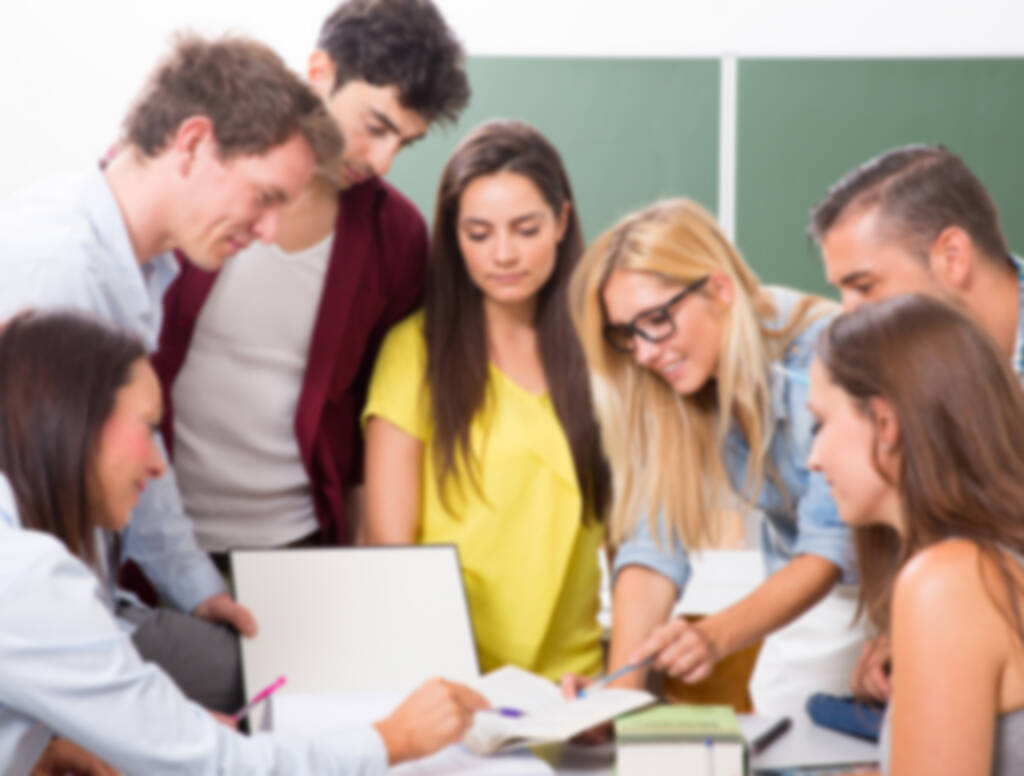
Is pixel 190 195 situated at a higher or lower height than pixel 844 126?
lower

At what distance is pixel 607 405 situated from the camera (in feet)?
6.71

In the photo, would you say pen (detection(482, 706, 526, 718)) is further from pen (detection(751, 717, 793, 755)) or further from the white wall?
the white wall

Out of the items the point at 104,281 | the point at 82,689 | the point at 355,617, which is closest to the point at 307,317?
the point at 104,281

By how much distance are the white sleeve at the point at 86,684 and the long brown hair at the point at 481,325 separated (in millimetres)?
913

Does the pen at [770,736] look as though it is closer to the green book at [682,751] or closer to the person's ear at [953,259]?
the green book at [682,751]

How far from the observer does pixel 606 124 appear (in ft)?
12.0

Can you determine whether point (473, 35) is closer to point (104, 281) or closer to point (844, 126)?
point (844, 126)

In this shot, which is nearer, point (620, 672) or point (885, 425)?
point (885, 425)

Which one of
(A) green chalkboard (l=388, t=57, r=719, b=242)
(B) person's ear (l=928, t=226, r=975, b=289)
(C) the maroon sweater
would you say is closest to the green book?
(B) person's ear (l=928, t=226, r=975, b=289)

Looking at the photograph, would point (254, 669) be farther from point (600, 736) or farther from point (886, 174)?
point (886, 174)

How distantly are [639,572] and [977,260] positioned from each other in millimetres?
753

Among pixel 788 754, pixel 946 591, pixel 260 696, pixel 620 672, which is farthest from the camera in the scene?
pixel 620 672

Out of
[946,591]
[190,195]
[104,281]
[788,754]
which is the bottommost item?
[788,754]

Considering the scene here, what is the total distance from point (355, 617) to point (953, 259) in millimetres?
1089
